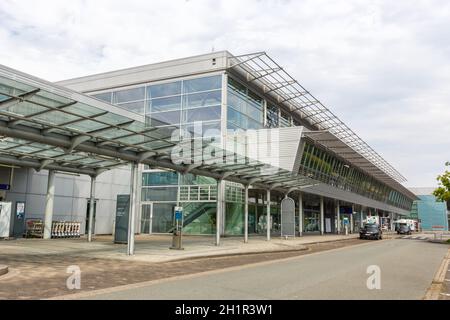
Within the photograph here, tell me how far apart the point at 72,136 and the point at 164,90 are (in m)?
20.6

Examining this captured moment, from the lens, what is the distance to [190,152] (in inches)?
733

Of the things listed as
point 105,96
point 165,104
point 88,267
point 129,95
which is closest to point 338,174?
point 165,104

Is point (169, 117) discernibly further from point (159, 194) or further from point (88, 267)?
point (88, 267)

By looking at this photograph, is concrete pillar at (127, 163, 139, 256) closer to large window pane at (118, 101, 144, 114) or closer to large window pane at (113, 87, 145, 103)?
large window pane at (118, 101, 144, 114)

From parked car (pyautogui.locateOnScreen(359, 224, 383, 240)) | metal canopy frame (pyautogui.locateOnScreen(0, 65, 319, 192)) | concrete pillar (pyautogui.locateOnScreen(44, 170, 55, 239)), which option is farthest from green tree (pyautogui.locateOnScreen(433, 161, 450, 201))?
concrete pillar (pyautogui.locateOnScreen(44, 170, 55, 239))

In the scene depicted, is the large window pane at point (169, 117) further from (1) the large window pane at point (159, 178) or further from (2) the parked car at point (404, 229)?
(2) the parked car at point (404, 229)

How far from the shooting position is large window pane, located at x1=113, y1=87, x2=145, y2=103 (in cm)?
3559

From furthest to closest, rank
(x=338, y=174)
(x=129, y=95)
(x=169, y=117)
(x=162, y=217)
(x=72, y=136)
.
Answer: (x=338, y=174) → (x=129, y=95) → (x=169, y=117) → (x=162, y=217) → (x=72, y=136)

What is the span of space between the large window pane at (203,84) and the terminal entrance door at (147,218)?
985 cm

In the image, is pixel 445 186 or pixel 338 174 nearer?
pixel 445 186
